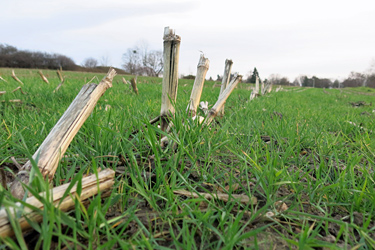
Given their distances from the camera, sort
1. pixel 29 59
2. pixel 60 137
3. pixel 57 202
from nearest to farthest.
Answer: pixel 57 202, pixel 60 137, pixel 29 59

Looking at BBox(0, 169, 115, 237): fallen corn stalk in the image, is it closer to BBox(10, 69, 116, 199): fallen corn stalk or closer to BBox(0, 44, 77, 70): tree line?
BBox(10, 69, 116, 199): fallen corn stalk

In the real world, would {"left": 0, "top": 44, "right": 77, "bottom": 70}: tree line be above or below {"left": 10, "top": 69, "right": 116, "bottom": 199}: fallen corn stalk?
above

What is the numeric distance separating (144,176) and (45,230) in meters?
0.69

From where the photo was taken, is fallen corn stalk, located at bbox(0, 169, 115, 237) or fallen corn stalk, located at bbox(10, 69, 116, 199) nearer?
fallen corn stalk, located at bbox(0, 169, 115, 237)

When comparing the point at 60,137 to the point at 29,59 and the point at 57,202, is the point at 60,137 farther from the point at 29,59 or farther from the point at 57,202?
the point at 29,59

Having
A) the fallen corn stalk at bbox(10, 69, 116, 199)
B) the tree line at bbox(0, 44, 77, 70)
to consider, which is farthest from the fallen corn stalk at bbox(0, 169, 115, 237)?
the tree line at bbox(0, 44, 77, 70)

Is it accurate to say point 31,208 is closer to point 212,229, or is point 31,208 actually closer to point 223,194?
point 212,229

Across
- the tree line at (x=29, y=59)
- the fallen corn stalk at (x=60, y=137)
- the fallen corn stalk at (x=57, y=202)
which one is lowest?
the fallen corn stalk at (x=57, y=202)

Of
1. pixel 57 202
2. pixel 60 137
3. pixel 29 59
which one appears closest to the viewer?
pixel 57 202

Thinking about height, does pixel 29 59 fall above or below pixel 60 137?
above

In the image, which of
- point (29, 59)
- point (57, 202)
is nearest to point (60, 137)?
point (57, 202)

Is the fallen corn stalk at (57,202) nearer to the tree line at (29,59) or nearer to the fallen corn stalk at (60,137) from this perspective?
the fallen corn stalk at (60,137)

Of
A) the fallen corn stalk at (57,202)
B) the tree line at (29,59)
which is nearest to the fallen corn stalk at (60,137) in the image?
the fallen corn stalk at (57,202)

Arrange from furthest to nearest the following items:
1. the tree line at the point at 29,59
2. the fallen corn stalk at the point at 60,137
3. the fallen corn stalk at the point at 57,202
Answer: the tree line at the point at 29,59
the fallen corn stalk at the point at 60,137
the fallen corn stalk at the point at 57,202
